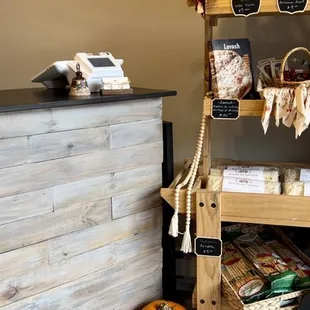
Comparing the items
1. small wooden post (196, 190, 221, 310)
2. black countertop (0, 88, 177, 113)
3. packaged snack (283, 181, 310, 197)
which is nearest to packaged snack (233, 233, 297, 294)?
small wooden post (196, 190, 221, 310)

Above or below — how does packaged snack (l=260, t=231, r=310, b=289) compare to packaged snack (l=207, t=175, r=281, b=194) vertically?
below

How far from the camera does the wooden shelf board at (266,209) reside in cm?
177

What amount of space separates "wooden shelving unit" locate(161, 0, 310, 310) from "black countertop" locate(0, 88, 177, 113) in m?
0.25

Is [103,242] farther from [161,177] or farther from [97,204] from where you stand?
[161,177]

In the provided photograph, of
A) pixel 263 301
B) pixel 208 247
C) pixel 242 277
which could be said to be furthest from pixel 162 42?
pixel 263 301

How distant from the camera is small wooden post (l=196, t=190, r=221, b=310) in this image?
184 cm

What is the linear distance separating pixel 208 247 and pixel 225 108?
0.50 m

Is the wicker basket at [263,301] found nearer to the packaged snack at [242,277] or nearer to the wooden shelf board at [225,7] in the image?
the packaged snack at [242,277]

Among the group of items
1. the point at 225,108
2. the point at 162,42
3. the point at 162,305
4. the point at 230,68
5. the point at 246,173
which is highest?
the point at 162,42

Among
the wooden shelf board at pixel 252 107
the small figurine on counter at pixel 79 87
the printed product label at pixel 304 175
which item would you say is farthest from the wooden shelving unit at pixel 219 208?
the small figurine on counter at pixel 79 87

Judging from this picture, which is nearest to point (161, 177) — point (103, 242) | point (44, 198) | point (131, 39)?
point (103, 242)

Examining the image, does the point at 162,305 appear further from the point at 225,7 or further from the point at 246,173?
the point at 225,7

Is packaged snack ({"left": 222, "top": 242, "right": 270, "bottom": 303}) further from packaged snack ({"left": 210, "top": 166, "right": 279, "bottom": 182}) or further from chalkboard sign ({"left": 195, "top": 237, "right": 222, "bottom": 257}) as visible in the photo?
packaged snack ({"left": 210, "top": 166, "right": 279, "bottom": 182})

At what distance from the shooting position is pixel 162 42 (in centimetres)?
246
